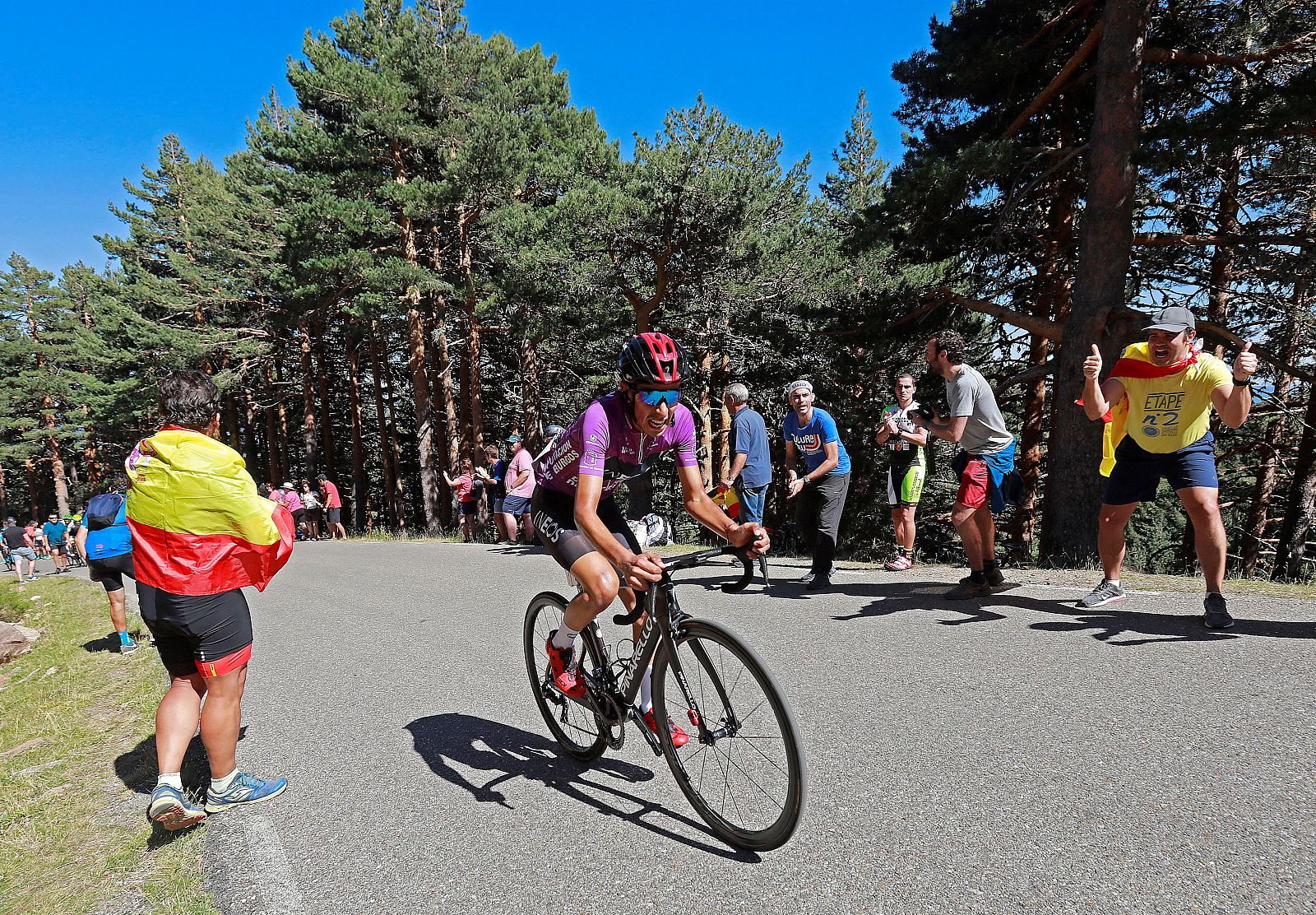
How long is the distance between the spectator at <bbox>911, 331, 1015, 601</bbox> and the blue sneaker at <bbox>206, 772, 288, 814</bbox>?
16.9ft

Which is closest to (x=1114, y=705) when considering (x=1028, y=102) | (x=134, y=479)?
(x=134, y=479)

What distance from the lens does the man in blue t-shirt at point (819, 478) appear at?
23.4 ft

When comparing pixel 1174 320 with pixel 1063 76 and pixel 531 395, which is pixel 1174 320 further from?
pixel 531 395

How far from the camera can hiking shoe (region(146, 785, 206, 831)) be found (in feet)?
10.0

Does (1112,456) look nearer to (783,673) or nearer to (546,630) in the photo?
(783,673)

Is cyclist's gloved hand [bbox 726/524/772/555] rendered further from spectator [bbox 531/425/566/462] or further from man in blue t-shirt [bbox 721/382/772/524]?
man in blue t-shirt [bbox 721/382/772/524]

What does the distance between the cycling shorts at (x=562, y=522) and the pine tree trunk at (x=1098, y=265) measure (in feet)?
25.4

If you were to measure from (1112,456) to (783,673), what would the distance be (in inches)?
121

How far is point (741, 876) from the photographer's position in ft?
8.52

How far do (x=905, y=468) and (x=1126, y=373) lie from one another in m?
3.04

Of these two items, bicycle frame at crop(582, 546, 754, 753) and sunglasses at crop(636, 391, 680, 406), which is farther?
sunglasses at crop(636, 391, 680, 406)

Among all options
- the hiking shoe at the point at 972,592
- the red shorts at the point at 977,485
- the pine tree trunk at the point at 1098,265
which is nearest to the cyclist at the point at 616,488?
the red shorts at the point at 977,485

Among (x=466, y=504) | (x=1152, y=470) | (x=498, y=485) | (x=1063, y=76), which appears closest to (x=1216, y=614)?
(x=1152, y=470)

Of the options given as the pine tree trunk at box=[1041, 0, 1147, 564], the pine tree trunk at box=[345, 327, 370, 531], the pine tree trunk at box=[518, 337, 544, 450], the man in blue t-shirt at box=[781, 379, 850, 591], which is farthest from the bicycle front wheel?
the pine tree trunk at box=[345, 327, 370, 531]
